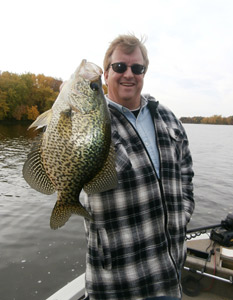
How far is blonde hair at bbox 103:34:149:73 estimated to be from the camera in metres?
2.19

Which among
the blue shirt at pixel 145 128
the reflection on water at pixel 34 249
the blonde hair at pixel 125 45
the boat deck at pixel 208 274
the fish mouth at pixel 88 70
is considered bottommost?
the reflection on water at pixel 34 249

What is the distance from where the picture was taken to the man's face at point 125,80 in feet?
7.14

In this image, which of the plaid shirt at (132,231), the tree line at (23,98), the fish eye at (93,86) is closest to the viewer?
the fish eye at (93,86)

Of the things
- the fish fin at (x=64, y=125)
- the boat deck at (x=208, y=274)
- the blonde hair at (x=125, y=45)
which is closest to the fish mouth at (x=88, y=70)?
the fish fin at (x=64, y=125)

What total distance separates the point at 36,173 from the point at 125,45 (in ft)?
4.54

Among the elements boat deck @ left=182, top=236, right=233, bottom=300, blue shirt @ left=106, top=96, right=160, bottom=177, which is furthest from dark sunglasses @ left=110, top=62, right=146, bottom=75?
boat deck @ left=182, top=236, right=233, bottom=300

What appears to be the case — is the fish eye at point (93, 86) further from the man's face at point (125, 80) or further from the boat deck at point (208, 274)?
the boat deck at point (208, 274)

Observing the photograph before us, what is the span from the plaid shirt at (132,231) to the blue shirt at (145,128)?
0.22 feet

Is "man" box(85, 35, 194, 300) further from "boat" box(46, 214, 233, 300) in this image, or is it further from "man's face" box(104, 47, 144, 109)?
"boat" box(46, 214, 233, 300)

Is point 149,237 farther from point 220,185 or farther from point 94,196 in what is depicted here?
point 220,185

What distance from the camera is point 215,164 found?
21641 millimetres

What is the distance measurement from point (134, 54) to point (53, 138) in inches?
46.1

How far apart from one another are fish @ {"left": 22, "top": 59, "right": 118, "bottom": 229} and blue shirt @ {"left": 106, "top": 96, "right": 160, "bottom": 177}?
0.55m

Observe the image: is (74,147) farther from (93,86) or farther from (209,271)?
(209,271)
